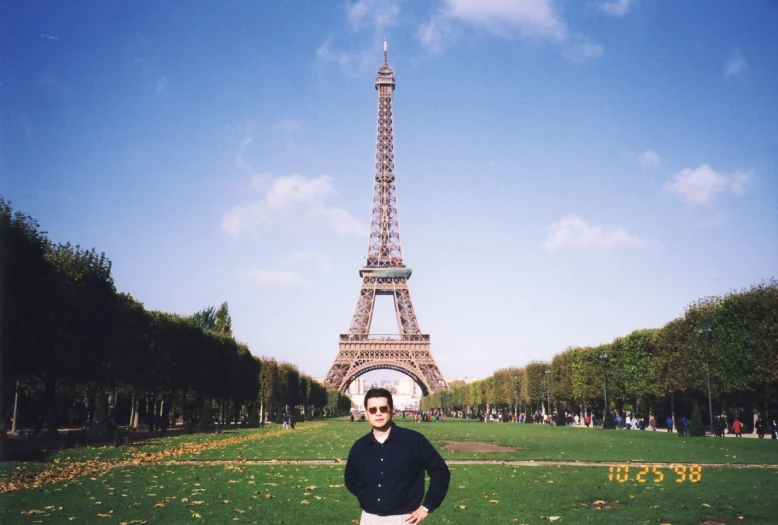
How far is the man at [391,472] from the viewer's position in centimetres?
562

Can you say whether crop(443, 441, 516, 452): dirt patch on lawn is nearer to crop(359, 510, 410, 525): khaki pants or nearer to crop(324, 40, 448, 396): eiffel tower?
crop(359, 510, 410, 525): khaki pants

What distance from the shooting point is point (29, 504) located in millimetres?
13469

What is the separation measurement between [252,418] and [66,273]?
1416 inches

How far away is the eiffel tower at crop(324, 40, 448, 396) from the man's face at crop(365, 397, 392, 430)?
323 ft

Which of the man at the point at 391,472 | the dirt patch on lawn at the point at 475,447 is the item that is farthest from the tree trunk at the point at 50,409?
the man at the point at 391,472

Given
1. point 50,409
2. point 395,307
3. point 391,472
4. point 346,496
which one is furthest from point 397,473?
point 395,307

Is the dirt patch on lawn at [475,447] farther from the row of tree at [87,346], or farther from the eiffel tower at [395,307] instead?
the eiffel tower at [395,307]

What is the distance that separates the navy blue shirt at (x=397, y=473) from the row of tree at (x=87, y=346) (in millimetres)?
27713

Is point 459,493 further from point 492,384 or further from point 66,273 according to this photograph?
point 492,384

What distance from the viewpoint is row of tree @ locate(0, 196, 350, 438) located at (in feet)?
107

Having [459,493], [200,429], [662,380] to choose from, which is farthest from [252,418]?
[459,493]
